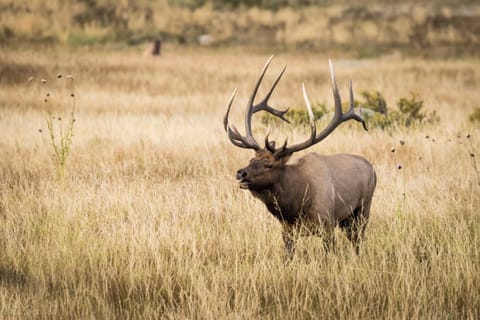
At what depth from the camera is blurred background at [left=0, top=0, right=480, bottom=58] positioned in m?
30.5

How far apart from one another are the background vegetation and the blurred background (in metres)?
9.16

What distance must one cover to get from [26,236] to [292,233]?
2145 millimetres

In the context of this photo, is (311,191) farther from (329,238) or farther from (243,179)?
(243,179)

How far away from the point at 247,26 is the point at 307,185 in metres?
31.3

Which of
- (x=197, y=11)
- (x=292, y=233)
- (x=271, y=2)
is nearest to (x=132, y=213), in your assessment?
(x=292, y=233)

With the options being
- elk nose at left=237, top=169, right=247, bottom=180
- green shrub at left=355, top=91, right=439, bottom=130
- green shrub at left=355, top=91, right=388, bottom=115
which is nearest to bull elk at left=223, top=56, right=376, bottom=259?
elk nose at left=237, top=169, right=247, bottom=180

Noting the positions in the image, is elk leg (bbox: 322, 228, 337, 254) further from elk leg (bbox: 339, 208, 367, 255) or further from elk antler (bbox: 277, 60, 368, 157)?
elk antler (bbox: 277, 60, 368, 157)

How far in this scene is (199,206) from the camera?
708 centimetres

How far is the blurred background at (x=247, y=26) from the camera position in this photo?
1203 inches

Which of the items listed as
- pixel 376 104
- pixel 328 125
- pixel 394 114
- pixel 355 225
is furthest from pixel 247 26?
pixel 328 125

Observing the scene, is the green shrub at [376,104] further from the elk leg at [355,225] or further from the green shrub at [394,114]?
the elk leg at [355,225]

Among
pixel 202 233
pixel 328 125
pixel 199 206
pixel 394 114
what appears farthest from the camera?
pixel 394 114

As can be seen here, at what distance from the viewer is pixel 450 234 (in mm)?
6152

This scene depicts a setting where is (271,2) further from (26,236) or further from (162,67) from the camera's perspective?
(26,236)
